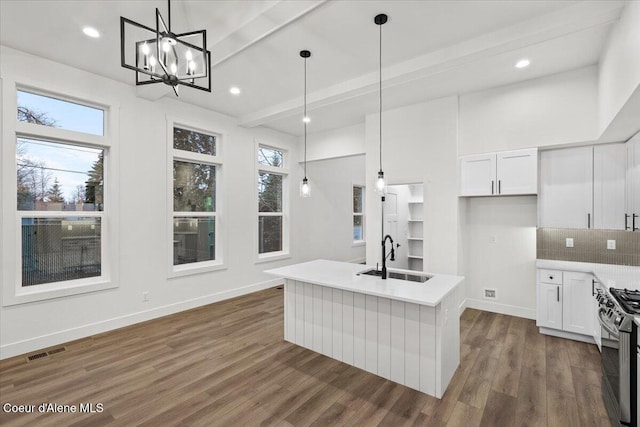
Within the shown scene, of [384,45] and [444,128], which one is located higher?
[384,45]

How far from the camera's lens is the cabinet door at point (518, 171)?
147 inches

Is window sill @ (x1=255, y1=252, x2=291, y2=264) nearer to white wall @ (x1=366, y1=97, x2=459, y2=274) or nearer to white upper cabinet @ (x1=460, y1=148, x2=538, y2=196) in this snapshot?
white wall @ (x1=366, y1=97, x2=459, y2=274)

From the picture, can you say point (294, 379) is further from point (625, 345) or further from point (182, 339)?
point (625, 345)

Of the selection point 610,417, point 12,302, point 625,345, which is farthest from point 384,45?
point 12,302

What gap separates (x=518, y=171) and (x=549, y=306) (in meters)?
1.66

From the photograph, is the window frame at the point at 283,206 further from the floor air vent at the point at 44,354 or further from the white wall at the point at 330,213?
the floor air vent at the point at 44,354

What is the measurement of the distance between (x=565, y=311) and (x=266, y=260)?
4.55 m

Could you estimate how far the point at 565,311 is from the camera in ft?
11.2

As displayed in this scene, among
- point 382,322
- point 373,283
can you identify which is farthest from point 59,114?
point 382,322

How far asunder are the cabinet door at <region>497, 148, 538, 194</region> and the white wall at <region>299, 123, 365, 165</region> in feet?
7.73

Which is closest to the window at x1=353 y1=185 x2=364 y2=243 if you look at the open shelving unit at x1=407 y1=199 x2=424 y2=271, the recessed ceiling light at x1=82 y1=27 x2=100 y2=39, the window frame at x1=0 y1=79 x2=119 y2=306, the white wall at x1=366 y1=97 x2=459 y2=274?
the open shelving unit at x1=407 y1=199 x2=424 y2=271

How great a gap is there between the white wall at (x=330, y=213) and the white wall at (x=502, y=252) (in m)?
3.39

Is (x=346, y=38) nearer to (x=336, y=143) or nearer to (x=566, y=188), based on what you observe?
(x=336, y=143)


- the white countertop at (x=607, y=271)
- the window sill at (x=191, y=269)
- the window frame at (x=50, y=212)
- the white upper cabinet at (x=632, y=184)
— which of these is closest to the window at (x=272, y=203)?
the window sill at (x=191, y=269)
